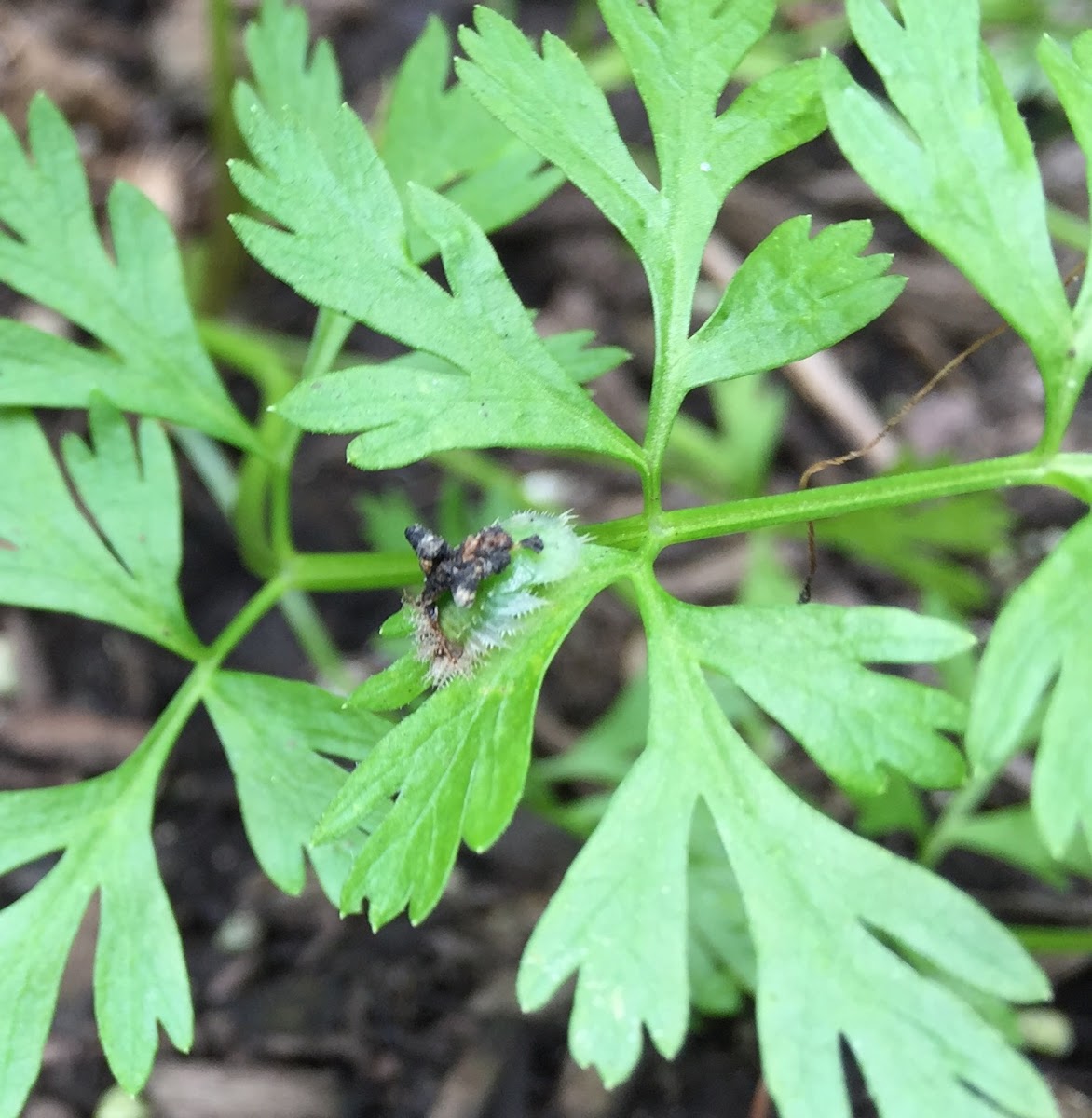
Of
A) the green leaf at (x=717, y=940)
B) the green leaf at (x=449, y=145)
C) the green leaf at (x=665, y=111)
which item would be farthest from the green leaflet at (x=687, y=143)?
the green leaf at (x=717, y=940)

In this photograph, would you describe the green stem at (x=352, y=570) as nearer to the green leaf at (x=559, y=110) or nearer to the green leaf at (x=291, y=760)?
the green leaf at (x=291, y=760)

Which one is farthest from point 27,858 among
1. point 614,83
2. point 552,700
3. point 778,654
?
point 614,83

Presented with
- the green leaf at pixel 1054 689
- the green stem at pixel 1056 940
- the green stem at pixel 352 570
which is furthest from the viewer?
the green stem at pixel 1056 940

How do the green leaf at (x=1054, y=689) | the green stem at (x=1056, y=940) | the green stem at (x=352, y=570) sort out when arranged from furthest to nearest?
the green stem at (x=1056, y=940), the green stem at (x=352, y=570), the green leaf at (x=1054, y=689)

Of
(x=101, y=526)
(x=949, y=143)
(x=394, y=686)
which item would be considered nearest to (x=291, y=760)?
(x=394, y=686)

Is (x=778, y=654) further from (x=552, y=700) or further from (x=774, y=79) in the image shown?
(x=552, y=700)

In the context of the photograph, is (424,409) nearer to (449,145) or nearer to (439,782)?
(439,782)

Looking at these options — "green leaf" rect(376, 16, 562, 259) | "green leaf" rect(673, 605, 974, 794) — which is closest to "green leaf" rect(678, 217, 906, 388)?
"green leaf" rect(673, 605, 974, 794)
